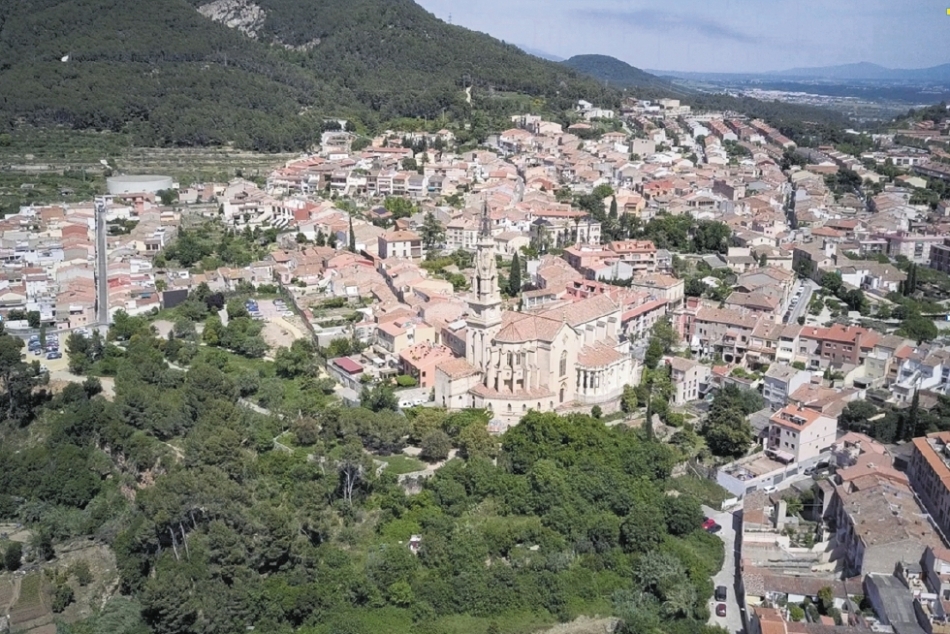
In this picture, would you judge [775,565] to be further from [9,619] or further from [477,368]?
[9,619]

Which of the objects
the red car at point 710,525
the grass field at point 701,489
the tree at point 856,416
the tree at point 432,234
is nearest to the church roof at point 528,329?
the grass field at point 701,489

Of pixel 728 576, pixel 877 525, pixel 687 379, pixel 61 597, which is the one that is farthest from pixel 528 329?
pixel 61 597

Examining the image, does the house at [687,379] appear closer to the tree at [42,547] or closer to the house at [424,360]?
the house at [424,360]

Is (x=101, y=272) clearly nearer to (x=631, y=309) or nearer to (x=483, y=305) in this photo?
(x=483, y=305)

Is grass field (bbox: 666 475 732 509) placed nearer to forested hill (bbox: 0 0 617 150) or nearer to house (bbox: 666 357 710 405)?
house (bbox: 666 357 710 405)

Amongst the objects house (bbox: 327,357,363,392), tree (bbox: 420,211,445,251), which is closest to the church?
house (bbox: 327,357,363,392)

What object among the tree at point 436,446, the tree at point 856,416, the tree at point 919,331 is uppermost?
the tree at point 919,331
